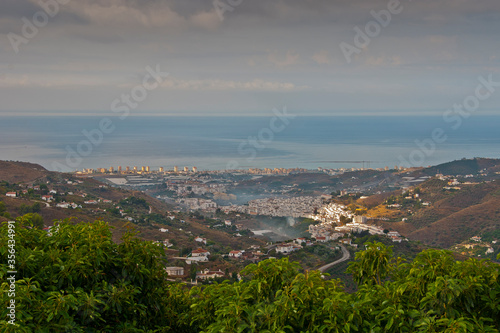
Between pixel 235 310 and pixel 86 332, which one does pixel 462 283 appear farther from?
pixel 86 332

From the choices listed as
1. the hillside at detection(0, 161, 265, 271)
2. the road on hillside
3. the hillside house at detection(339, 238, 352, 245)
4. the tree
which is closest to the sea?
the hillside at detection(0, 161, 265, 271)

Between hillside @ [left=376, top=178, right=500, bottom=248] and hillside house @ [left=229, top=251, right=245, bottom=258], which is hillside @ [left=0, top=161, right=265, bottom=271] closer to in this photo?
hillside house @ [left=229, top=251, right=245, bottom=258]

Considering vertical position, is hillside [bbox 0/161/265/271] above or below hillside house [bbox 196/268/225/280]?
above

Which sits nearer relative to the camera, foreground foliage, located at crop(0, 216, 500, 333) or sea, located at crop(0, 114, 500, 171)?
foreground foliage, located at crop(0, 216, 500, 333)

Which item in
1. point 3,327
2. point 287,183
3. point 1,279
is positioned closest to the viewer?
point 3,327

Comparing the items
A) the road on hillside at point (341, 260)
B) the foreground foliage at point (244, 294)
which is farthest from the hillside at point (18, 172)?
the foreground foliage at point (244, 294)

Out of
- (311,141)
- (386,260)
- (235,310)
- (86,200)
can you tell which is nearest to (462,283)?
(386,260)

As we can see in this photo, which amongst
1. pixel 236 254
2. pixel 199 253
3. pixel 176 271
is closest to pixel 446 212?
pixel 236 254
